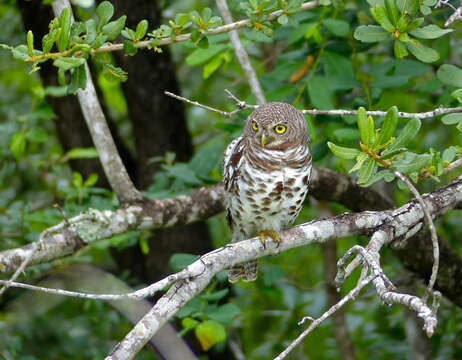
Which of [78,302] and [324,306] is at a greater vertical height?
[78,302]

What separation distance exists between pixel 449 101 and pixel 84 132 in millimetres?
2862

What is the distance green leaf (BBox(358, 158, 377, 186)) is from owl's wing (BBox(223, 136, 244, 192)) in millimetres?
1098

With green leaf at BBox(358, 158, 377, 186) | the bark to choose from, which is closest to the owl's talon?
green leaf at BBox(358, 158, 377, 186)

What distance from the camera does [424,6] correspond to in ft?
10.0

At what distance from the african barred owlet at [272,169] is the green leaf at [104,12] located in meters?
1.05

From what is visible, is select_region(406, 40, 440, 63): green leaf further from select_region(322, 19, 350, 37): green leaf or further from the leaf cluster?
select_region(322, 19, 350, 37): green leaf

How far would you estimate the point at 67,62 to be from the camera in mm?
2752

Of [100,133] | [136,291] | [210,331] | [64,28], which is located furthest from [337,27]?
[136,291]

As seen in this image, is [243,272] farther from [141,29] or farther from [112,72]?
[141,29]

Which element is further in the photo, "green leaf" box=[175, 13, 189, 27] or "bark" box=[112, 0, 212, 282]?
"bark" box=[112, 0, 212, 282]

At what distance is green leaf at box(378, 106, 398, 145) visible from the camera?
2672 mm

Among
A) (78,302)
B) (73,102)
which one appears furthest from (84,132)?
(78,302)

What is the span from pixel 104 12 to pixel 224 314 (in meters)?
1.90

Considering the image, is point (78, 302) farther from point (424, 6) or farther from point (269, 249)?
point (424, 6)
